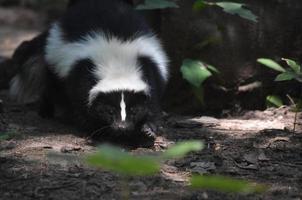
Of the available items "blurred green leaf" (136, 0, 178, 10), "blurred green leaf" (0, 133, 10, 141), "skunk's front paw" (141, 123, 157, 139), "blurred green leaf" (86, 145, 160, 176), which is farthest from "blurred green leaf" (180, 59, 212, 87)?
"blurred green leaf" (86, 145, 160, 176)

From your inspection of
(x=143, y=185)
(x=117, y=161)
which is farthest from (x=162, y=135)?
(x=117, y=161)

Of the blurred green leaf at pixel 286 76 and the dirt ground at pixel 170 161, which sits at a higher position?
the blurred green leaf at pixel 286 76

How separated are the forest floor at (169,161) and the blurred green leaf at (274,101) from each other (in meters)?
0.09

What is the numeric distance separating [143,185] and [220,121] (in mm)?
2203

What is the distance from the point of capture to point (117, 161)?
245cm

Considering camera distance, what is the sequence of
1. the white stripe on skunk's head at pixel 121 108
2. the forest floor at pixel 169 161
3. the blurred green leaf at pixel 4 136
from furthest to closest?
the white stripe on skunk's head at pixel 121 108 → the blurred green leaf at pixel 4 136 → the forest floor at pixel 169 161

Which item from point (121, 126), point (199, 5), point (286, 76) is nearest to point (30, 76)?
point (199, 5)

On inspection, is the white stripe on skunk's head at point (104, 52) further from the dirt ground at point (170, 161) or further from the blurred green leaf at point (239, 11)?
the blurred green leaf at point (239, 11)

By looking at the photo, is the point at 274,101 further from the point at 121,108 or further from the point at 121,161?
the point at 121,161

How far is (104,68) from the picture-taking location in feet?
17.6

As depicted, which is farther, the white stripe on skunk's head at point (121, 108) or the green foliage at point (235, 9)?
the green foliage at point (235, 9)

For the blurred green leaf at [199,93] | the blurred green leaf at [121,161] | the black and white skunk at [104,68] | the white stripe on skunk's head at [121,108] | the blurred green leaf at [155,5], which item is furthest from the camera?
the blurred green leaf at [199,93]

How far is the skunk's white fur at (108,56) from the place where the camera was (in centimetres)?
520

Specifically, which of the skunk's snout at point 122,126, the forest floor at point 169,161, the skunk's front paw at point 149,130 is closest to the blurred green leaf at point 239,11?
the forest floor at point 169,161
